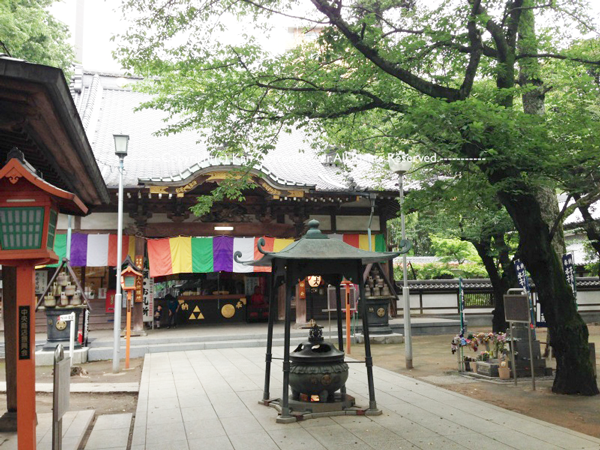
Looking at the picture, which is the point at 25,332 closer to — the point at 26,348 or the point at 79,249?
the point at 26,348

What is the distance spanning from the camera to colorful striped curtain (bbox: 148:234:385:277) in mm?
15078

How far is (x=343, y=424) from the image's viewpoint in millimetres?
6000

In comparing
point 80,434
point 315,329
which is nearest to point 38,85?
point 80,434

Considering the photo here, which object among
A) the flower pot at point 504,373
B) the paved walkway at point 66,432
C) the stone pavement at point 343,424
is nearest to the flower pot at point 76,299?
the stone pavement at point 343,424

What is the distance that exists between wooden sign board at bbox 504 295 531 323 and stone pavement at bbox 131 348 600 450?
181 cm

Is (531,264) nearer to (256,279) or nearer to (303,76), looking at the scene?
(303,76)

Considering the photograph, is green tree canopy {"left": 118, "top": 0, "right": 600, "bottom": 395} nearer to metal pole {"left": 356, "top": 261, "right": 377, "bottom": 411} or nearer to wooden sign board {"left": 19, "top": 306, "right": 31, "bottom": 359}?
metal pole {"left": 356, "top": 261, "right": 377, "bottom": 411}

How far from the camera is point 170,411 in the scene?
6.71m

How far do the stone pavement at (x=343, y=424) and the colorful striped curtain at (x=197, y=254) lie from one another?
6.58 metres

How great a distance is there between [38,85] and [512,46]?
23.3 ft

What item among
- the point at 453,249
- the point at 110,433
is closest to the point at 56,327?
the point at 110,433

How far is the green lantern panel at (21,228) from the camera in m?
3.94

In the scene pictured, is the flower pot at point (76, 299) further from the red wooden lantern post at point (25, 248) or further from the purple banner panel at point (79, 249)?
the red wooden lantern post at point (25, 248)

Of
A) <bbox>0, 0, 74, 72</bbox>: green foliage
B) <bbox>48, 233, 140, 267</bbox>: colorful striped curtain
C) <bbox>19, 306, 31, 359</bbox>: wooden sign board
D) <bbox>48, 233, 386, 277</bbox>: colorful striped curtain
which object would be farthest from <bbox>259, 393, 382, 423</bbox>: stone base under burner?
<bbox>0, 0, 74, 72</bbox>: green foliage
